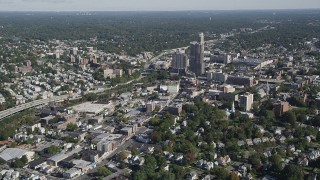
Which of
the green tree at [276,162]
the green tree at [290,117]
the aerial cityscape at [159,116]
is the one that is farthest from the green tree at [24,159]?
the green tree at [290,117]

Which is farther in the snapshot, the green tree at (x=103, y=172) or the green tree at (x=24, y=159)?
the green tree at (x=24, y=159)

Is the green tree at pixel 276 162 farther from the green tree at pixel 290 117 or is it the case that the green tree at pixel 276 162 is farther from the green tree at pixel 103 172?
the green tree at pixel 103 172

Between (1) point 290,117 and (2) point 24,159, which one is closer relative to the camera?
(2) point 24,159

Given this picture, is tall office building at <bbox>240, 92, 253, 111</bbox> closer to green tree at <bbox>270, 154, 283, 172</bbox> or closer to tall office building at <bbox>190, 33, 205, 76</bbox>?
green tree at <bbox>270, 154, 283, 172</bbox>

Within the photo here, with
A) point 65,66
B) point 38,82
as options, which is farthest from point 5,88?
point 65,66

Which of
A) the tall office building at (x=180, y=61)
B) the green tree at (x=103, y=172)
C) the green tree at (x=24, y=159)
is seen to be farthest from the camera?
the tall office building at (x=180, y=61)

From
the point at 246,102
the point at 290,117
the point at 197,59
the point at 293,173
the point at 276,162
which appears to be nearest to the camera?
the point at 293,173

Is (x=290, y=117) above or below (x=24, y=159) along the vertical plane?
below

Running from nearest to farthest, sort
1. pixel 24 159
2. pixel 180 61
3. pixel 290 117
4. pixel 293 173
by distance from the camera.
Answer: pixel 293 173
pixel 24 159
pixel 290 117
pixel 180 61

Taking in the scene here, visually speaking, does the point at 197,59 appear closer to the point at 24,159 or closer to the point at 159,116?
the point at 159,116

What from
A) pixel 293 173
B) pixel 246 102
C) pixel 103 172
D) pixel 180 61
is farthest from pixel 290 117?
pixel 180 61

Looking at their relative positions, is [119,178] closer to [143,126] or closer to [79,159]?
[79,159]

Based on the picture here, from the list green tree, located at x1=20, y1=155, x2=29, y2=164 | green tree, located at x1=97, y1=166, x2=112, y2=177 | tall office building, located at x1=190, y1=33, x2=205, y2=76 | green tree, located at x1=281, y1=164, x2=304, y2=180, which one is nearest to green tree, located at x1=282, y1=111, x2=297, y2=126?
green tree, located at x1=281, y1=164, x2=304, y2=180
